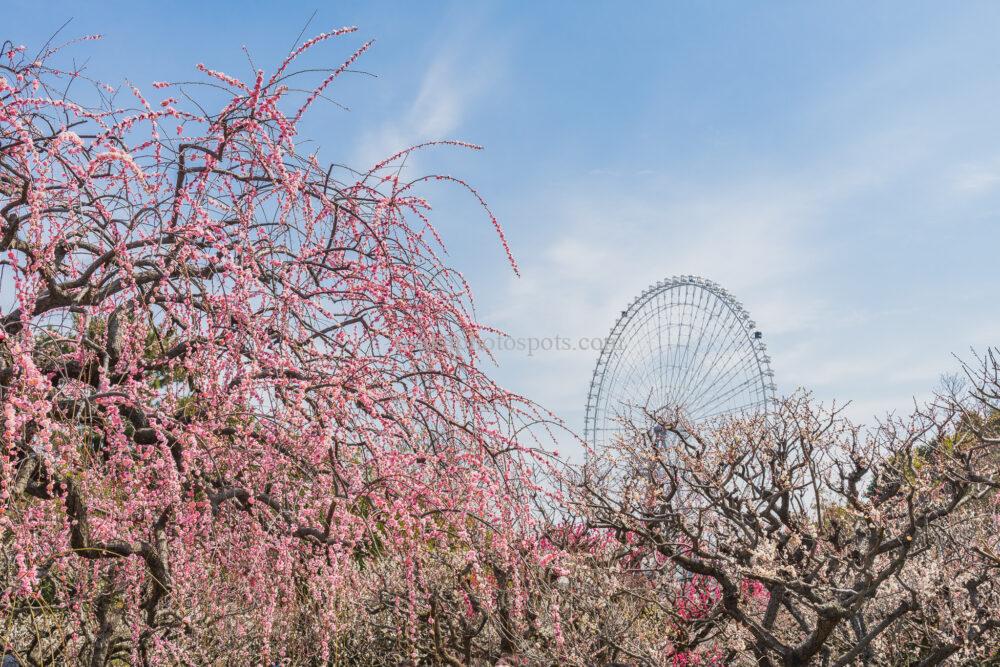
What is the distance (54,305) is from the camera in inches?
151

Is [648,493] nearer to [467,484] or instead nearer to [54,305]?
[467,484]

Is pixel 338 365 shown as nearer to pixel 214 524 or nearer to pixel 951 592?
pixel 214 524

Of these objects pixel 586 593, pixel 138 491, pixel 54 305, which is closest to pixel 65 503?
pixel 138 491

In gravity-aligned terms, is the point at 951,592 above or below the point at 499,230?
below

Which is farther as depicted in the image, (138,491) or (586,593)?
(586,593)

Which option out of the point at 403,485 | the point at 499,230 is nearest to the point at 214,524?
the point at 403,485

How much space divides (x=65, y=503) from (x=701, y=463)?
3645 mm

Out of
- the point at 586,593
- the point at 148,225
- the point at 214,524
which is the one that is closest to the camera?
the point at 148,225

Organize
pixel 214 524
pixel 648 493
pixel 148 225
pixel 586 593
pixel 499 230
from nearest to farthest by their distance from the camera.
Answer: pixel 148 225, pixel 499 230, pixel 214 524, pixel 586 593, pixel 648 493

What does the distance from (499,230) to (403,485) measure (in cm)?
129

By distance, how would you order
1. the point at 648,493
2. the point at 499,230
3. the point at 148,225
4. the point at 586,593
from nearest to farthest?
the point at 148,225 → the point at 499,230 → the point at 586,593 → the point at 648,493

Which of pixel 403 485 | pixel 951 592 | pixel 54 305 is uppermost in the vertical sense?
pixel 54 305

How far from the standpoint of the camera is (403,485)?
140 inches

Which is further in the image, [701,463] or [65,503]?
[701,463]
